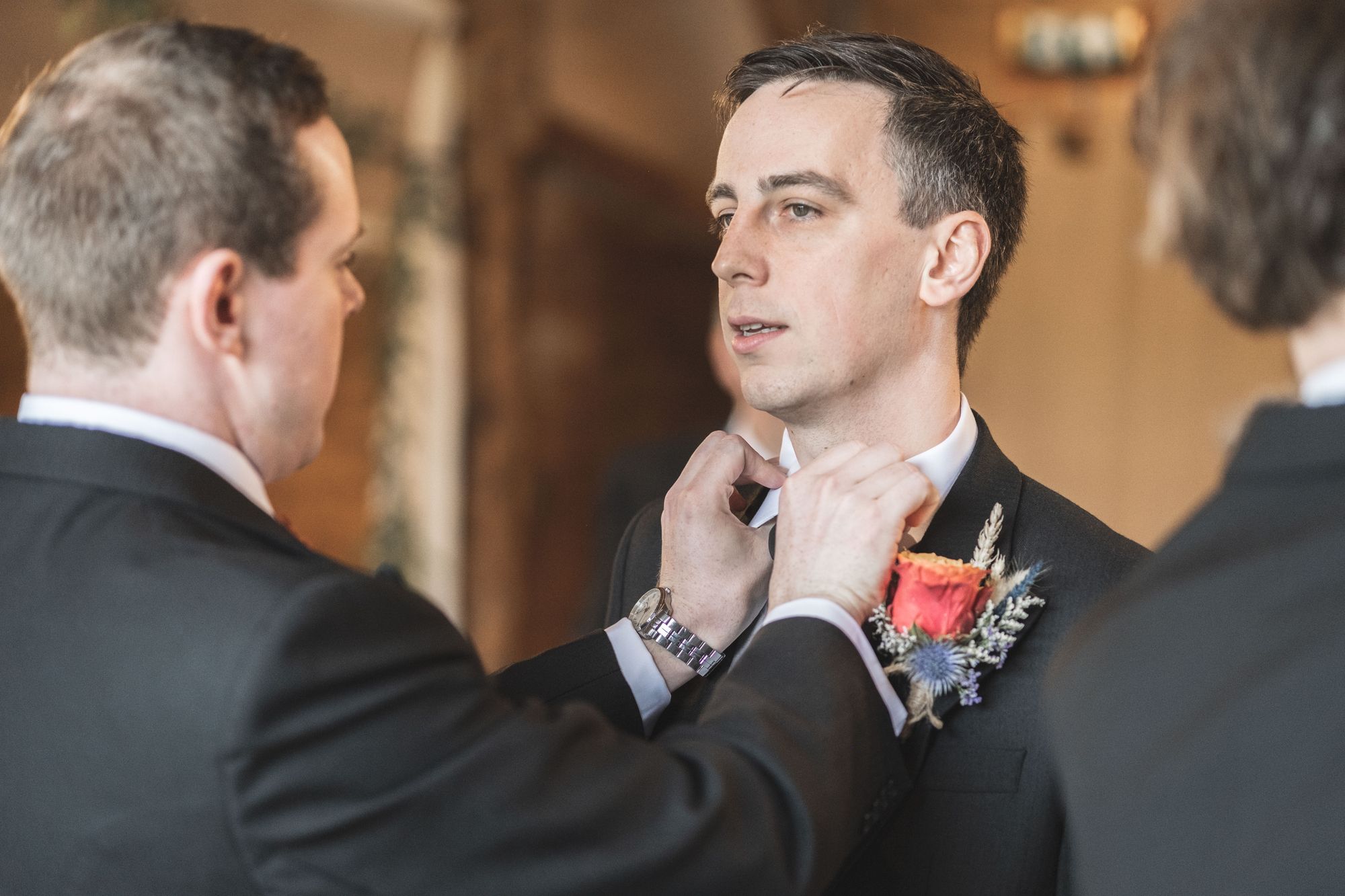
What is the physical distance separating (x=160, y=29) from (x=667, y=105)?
627 centimetres

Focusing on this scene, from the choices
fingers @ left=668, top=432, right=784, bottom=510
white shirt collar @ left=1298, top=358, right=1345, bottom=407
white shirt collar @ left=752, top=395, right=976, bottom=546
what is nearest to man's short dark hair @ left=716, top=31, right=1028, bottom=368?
white shirt collar @ left=752, top=395, right=976, bottom=546

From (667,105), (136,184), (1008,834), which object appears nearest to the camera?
(136,184)

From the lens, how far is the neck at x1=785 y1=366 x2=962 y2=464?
6.19 feet

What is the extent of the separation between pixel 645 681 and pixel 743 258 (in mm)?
622

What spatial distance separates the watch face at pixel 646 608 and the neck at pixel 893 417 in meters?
0.32

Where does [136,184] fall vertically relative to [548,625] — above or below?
above

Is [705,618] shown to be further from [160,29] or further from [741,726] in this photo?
[160,29]

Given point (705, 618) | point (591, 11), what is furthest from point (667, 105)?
point (705, 618)

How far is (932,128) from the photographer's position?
75.3 inches

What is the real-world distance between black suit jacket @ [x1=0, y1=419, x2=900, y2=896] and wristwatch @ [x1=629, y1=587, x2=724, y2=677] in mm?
498

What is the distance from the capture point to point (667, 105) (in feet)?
24.2

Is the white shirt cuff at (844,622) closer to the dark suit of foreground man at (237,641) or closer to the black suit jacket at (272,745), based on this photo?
the dark suit of foreground man at (237,641)

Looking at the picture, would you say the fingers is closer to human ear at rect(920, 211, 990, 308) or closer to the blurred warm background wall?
human ear at rect(920, 211, 990, 308)

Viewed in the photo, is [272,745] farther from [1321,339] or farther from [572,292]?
[572,292]
